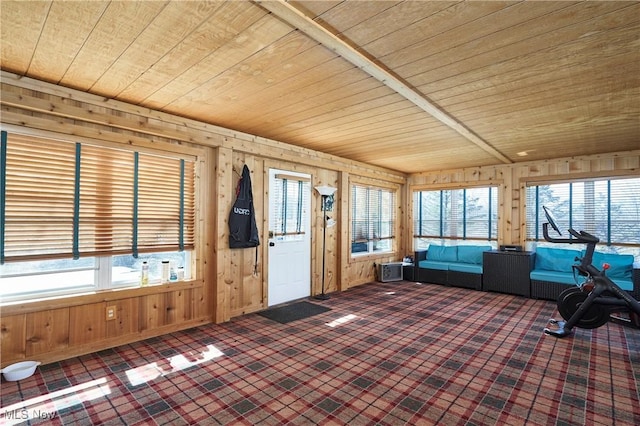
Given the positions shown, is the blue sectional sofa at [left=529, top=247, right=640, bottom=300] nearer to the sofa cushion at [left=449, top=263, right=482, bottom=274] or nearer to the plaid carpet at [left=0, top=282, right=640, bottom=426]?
the sofa cushion at [left=449, top=263, right=482, bottom=274]

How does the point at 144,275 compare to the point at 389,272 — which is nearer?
the point at 144,275

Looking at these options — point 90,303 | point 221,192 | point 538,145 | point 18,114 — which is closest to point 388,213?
point 538,145

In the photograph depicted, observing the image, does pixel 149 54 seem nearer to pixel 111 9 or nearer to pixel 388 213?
pixel 111 9

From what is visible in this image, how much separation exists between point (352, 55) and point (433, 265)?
5.29m

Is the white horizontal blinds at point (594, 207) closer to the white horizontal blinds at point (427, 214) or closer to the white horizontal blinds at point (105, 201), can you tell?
the white horizontal blinds at point (427, 214)

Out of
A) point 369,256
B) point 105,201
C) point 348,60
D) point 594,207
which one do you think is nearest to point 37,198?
→ point 105,201

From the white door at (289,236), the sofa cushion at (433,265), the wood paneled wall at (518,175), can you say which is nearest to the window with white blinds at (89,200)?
the white door at (289,236)

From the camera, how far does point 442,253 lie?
676 cm

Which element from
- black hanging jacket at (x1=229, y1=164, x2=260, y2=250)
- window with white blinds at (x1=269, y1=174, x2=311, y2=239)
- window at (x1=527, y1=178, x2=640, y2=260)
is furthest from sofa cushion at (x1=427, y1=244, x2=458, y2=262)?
black hanging jacket at (x1=229, y1=164, x2=260, y2=250)

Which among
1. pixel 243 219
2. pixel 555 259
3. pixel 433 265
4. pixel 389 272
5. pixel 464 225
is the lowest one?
pixel 389 272

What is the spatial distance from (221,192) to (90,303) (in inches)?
68.5

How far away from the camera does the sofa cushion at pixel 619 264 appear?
4742 millimetres

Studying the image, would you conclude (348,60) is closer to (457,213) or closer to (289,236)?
(289,236)

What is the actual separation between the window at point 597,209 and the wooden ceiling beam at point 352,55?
10.8ft
